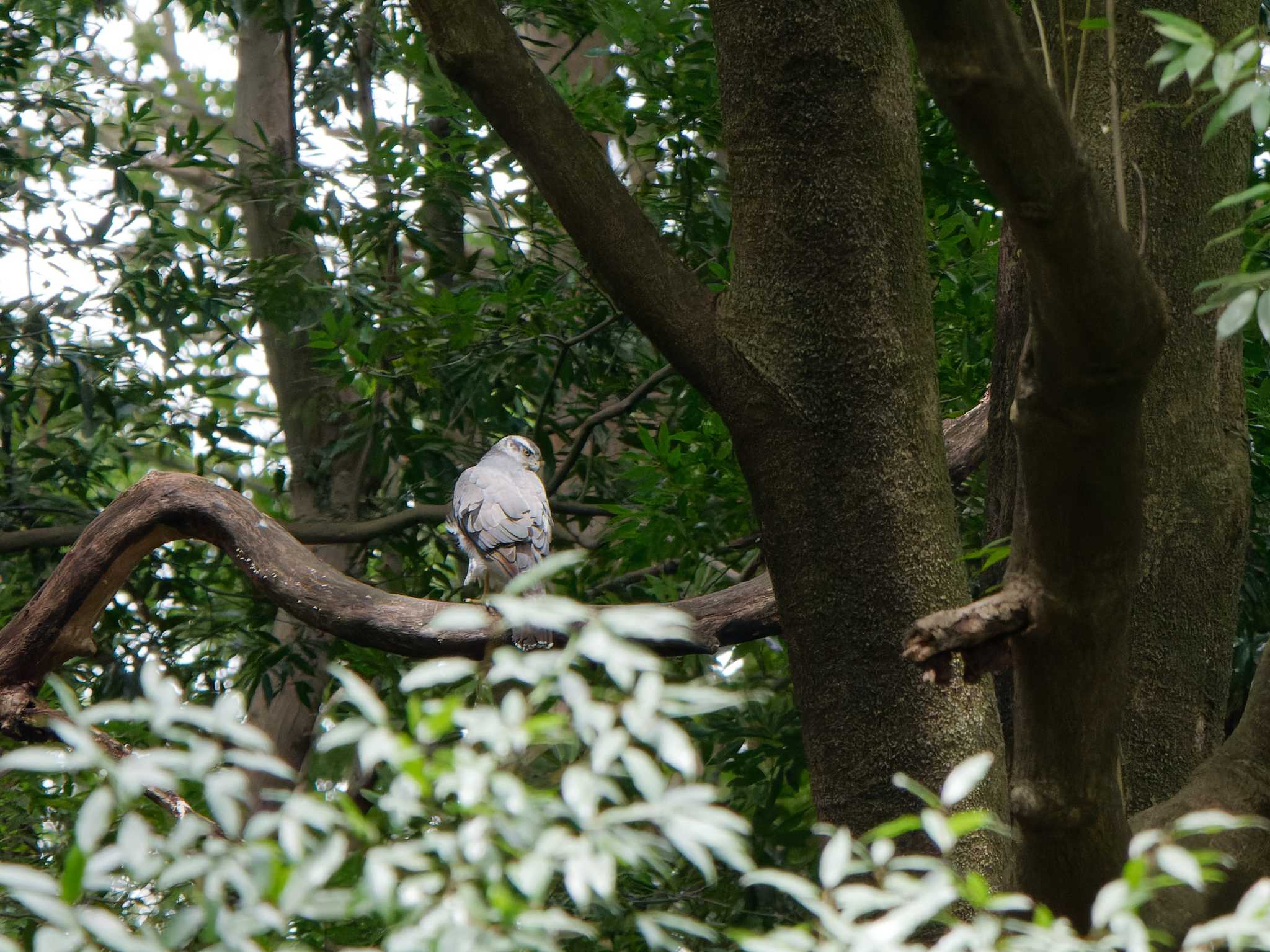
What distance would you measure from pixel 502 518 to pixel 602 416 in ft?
Result: 1.83

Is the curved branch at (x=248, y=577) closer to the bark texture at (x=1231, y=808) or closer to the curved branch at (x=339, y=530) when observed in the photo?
the bark texture at (x=1231, y=808)

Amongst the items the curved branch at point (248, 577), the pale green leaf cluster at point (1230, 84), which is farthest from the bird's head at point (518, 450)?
the pale green leaf cluster at point (1230, 84)

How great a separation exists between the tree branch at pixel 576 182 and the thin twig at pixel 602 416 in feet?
5.67

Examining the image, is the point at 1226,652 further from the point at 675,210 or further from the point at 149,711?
the point at 675,210

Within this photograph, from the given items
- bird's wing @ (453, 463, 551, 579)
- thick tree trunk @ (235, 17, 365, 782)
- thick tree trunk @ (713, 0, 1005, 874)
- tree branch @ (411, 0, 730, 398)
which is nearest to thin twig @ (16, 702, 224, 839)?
thick tree trunk @ (713, 0, 1005, 874)

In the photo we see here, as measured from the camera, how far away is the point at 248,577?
3.25m

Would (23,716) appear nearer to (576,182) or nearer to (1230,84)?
(576,182)

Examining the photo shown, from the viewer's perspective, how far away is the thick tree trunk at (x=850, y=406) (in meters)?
2.31

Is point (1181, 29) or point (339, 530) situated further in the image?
point (339, 530)

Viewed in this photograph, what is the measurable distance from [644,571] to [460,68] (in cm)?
239

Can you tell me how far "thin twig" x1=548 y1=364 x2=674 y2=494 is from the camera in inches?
176

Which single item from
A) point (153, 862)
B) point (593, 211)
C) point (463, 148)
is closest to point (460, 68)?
point (593, 211)

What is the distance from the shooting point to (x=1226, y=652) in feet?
8.34

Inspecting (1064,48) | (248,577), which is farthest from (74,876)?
(248,577)
